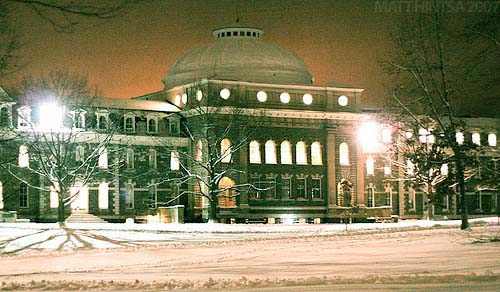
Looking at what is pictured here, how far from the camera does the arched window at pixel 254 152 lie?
299ft

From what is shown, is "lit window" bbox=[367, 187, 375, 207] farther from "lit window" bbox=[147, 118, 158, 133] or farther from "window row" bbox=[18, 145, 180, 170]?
"lit window" bbox=[147, 118, 158, 133]

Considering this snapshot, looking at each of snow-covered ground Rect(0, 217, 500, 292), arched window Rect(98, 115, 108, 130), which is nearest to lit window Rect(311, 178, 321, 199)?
arched window Rect(98, 115, 108, 130)

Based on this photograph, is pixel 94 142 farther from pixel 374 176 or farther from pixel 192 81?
pixel 374 176

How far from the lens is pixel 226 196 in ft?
289

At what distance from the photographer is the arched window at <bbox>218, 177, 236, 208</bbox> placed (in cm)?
8781

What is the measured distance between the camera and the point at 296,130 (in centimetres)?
9331

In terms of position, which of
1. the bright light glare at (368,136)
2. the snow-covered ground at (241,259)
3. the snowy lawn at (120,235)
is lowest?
the snow-covered ground at (241,259)

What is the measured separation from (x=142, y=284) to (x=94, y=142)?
58.1 metres

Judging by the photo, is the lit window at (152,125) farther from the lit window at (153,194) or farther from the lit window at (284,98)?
the lit window at (284,98)

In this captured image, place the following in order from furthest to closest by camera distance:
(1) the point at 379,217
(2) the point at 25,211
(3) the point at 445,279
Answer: (1) the point at 379,217
(2) the point at 25,211
(3) the point at 445,279

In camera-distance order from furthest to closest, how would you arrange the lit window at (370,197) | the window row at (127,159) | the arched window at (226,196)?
the lit window at (370,197)
the arched window at (226,196)
the window row at (127,159)

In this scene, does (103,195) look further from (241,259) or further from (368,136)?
(241,259)

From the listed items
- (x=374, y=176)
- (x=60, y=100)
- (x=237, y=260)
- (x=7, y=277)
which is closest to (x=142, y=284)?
(x=7, y=277)

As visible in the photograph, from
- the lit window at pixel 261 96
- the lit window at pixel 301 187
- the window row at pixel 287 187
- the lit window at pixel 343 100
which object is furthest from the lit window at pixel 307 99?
the lit window at pixel 301 187
